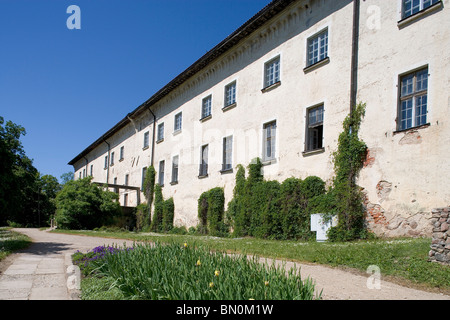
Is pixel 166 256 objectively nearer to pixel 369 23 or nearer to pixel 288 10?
pixel 369 23

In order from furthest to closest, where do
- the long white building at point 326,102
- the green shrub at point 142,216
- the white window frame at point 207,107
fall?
1. the green shrub at point 142,216
2. the white window frame at point 207,107
3. the long white building at point 326,102

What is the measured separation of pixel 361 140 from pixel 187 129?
44.9ft

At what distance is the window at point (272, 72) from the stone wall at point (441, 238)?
10690 millimetres

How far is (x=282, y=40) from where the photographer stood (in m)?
16.9

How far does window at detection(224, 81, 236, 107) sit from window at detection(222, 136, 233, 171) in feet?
6.39

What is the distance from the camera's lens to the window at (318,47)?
14816 mm

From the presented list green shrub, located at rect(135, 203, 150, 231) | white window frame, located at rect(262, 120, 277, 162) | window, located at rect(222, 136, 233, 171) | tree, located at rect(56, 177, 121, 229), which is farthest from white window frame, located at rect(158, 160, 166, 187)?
white window frame, located at rect(262, 120, 277, 162)

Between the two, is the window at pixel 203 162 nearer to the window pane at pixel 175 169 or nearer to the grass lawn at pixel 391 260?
the window pane at pixel 175 169

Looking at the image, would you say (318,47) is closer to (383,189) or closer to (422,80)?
(422,80)

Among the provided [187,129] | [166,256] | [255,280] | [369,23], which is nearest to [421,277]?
[255,280]

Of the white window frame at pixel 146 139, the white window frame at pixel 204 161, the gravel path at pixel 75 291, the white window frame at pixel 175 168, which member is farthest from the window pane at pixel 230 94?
the gravel path at pixel 75 291

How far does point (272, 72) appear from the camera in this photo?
1767 cm

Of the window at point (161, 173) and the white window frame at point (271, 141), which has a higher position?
the white window frame at point (271, 141)

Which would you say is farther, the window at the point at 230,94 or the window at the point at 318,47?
the window at the point at 230,94
